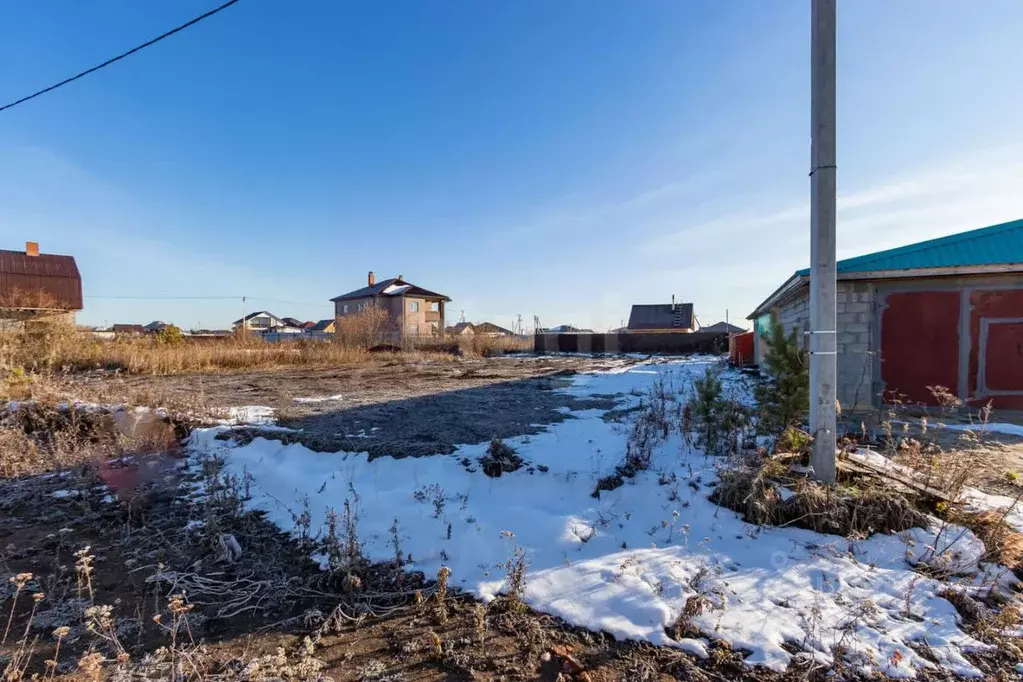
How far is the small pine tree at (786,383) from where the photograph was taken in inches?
151

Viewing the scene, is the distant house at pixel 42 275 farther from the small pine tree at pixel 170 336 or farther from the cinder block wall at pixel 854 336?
the cinder block wall at pixel 854 336

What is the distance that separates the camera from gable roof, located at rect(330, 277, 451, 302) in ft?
122

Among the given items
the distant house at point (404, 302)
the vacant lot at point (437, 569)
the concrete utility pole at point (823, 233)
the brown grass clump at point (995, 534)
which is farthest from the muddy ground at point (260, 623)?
the distant house at point (404, 302)

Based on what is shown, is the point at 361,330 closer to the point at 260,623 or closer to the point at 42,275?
the point at 42,275

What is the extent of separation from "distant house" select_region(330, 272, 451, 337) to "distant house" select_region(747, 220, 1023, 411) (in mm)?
29728

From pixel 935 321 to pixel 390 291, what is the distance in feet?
113

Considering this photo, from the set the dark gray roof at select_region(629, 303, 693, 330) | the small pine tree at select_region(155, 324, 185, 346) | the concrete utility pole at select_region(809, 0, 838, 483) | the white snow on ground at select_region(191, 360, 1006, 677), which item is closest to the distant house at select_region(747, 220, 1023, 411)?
the concrete utility pole at select_region(809, 0, 838, 483)

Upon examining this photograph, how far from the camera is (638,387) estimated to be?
379 inches

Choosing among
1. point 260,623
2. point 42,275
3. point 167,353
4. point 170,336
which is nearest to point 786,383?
point 260,623

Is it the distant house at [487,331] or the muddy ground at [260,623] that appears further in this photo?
the distant house at [487,331]

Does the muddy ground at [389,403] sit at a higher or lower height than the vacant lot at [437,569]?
higher

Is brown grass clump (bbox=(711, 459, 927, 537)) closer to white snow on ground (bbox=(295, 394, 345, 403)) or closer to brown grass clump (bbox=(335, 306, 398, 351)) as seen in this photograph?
white snow on ground (bbox=(295, 394, 345, 403))

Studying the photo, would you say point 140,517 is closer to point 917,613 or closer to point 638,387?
point 917,613

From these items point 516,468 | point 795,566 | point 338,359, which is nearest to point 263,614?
point 516,468
